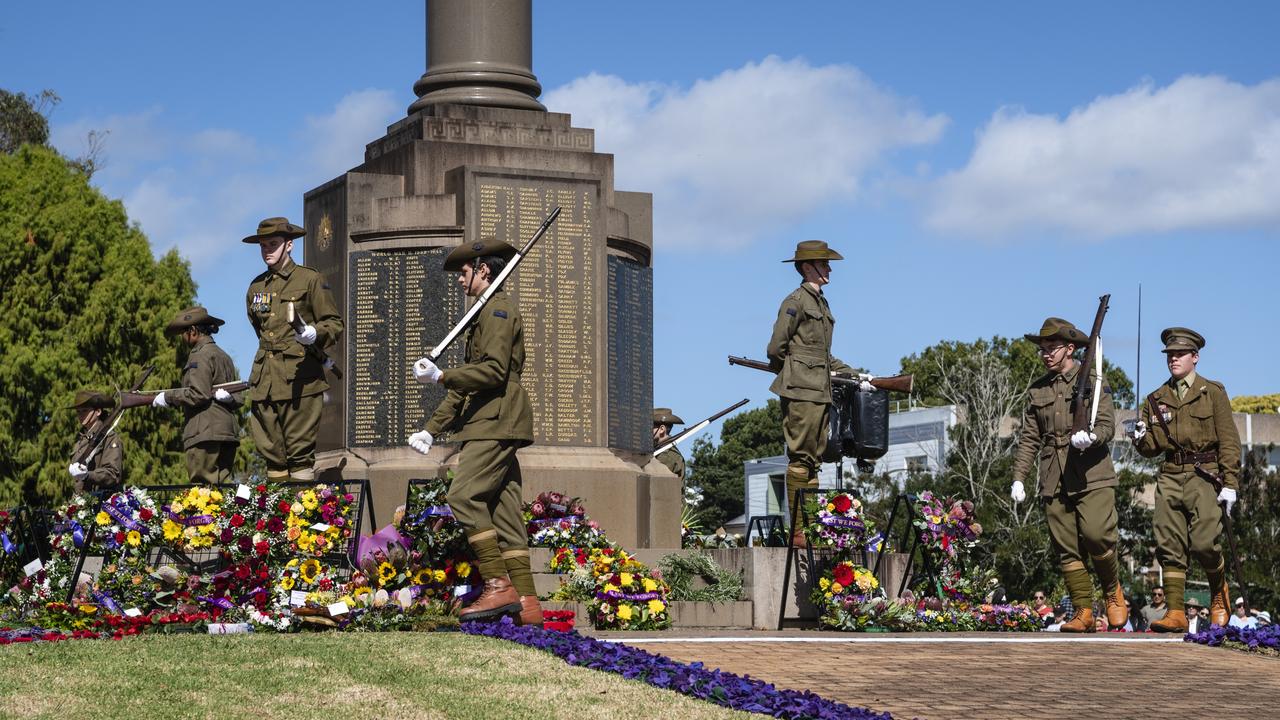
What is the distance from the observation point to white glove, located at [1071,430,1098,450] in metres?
14.3

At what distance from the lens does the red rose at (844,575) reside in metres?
14.9

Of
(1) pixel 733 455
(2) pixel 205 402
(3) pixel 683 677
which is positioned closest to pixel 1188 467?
(3) pixel 683 677

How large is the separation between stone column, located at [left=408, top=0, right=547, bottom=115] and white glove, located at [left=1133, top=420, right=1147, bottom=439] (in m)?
7.25

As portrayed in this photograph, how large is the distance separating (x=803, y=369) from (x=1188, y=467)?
3.24 metres

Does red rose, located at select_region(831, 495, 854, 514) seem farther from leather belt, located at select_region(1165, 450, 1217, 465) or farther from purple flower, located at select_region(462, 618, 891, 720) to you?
purple flower, located at select_region(462, 618, 891, 720)

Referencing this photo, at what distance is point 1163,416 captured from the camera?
50.9 ft

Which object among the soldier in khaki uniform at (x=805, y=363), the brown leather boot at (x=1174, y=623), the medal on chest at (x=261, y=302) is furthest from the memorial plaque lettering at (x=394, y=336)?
the brown leather boot at (x=1174, y=623)

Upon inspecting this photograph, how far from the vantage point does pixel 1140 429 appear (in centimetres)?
1545

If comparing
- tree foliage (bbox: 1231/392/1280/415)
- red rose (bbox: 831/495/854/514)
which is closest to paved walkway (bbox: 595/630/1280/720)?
red rose (bbox: 831/495/854/514)

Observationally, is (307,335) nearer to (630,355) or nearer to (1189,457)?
(630,355)

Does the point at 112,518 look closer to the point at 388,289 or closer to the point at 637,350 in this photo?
the point at 388,289

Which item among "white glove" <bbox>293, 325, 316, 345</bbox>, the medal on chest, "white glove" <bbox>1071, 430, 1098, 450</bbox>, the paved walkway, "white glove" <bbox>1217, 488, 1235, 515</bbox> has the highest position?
the medal on chest

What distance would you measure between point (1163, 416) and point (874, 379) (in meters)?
2.44

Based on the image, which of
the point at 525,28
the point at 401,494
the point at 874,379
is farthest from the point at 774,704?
the point at 525,28
